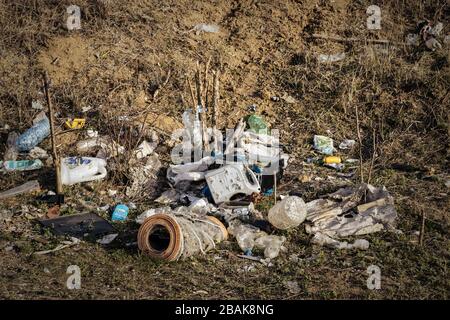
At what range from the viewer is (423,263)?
490cm

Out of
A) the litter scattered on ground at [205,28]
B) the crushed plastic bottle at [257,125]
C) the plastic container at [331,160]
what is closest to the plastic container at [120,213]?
the crushed plastic bottle at [257,125]

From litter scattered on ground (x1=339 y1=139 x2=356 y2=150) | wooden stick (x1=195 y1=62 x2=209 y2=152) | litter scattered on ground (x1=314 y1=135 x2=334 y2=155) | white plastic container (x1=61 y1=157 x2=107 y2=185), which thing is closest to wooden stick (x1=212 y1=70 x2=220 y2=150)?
wooden stick (x1=195 y1=62 x2=209 y2=152)

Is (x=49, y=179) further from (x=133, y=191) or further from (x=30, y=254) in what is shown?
(x=30, y=254)

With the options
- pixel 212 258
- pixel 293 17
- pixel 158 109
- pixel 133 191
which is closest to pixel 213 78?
pixel 158 109

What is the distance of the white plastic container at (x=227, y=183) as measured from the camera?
5941 millimetres

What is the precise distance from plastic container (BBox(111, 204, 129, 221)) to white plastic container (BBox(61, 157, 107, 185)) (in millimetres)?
663

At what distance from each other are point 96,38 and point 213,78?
1848 millimetres

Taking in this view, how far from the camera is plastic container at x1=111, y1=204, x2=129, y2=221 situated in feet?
19.1

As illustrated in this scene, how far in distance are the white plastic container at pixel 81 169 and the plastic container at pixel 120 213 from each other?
2.18 ft

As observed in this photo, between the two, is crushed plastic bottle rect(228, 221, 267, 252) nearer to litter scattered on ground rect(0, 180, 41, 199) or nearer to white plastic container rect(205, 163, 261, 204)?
white plastic container rect(205, 163, 261, 204)

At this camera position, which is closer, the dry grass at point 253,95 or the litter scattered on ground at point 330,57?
the dry grass at point 253,95

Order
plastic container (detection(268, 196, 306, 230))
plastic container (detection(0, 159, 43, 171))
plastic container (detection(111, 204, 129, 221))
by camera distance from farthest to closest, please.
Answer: plastic container (detection(0, 159, 43, 171))
plastic container (detection(111, 204, 129, 221))
plastic container (detection(268, 196, 306, 230))

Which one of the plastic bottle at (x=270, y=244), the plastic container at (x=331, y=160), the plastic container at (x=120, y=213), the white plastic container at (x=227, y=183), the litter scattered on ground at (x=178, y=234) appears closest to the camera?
the litter scattered on ground at (x=178, y=234)

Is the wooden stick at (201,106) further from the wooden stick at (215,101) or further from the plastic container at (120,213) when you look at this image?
the plastic container at (120,213)
